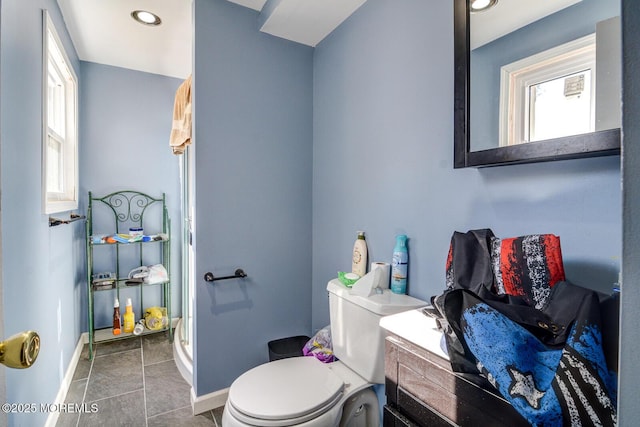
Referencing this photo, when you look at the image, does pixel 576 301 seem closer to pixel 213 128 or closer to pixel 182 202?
pixel 213 128

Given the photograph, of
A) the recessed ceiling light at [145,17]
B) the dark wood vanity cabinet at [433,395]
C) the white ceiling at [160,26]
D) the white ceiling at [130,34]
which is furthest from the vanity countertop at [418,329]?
the recessed ceiling light at [145,17]

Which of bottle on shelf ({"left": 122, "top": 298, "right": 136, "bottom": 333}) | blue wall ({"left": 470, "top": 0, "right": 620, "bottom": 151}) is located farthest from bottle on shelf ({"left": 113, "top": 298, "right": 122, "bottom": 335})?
blue wall ({"left": 470, "top": 0, "right": 620, "bottom": 151})

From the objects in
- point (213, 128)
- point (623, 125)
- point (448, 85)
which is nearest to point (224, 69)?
point (213, 128)

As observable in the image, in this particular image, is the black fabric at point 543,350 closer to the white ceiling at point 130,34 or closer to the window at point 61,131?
the window at point 61,131

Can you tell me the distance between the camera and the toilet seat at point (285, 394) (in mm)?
1125

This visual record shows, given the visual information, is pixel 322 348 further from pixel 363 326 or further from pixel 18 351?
pixel 18 351

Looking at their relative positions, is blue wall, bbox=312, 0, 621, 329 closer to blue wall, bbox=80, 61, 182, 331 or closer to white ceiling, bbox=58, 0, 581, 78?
white ceiling, bbox=58, 0, 581, 78

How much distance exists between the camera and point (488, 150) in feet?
3.09

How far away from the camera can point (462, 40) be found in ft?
3.30

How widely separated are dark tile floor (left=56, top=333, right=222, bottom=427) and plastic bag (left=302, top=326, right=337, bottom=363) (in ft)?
2.11

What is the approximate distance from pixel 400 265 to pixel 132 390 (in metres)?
1.87

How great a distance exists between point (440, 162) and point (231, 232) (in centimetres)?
118

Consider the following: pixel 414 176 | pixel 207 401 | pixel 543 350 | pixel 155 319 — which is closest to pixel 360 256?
pixel 414 176

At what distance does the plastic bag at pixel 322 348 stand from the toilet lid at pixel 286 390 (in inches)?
3.5
